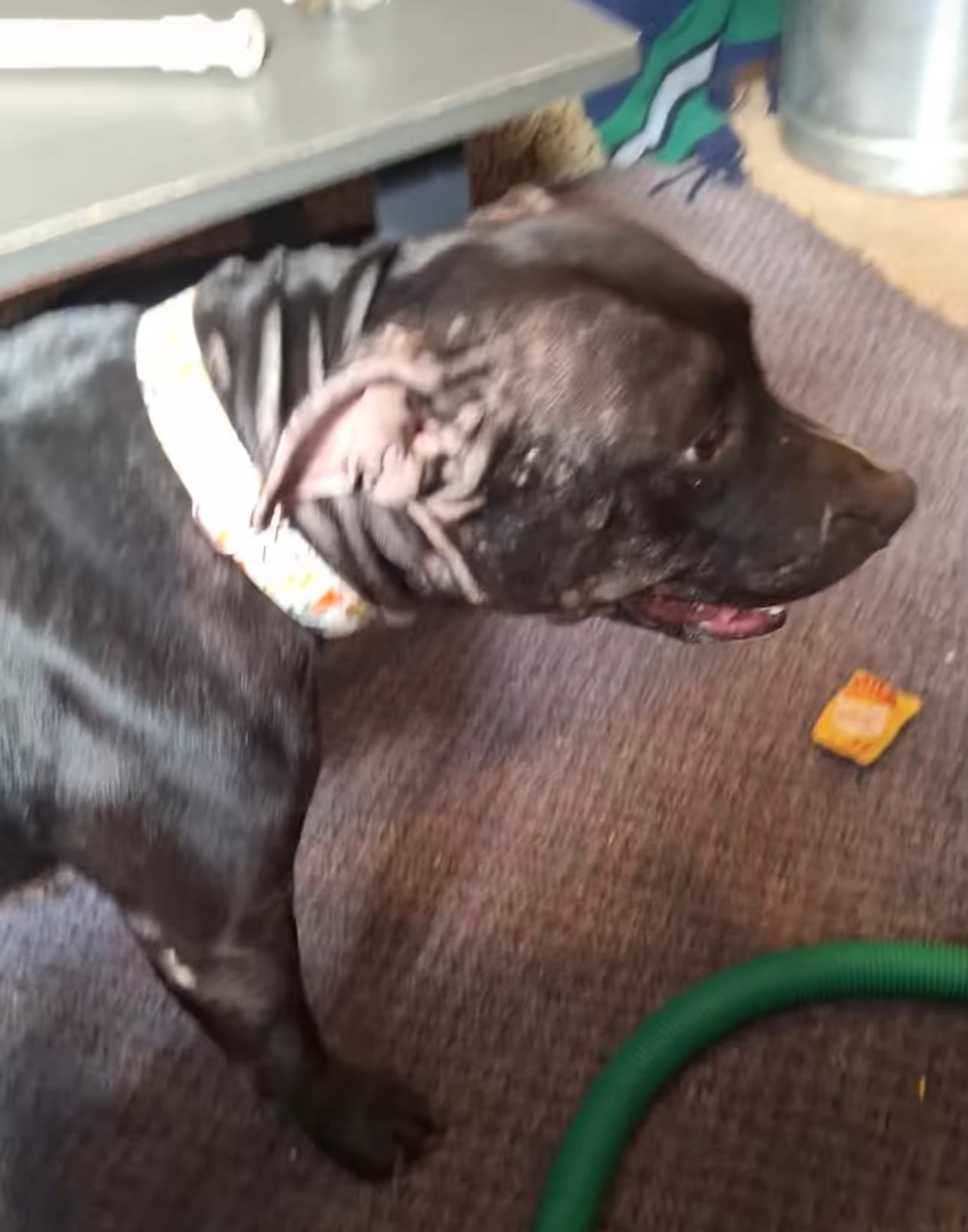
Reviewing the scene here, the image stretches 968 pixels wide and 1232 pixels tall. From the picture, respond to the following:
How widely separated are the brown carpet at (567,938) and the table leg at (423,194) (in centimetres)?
51

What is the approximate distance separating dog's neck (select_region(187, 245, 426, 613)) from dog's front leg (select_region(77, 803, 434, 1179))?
24 cm

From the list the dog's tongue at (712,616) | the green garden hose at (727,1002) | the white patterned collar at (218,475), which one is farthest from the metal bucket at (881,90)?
the white patterned collar at (218,475)

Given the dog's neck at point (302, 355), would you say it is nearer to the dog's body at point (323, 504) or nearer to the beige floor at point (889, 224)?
the dog's body at point (323, 504)

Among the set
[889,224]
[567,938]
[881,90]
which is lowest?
[567,938]

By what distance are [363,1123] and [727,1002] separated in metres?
0.36

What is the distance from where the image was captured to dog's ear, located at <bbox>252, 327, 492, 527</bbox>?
1051 millimetres

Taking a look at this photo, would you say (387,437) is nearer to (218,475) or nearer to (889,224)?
(218,475)

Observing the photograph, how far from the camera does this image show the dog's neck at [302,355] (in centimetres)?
118

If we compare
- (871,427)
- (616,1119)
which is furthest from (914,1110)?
(871,427)

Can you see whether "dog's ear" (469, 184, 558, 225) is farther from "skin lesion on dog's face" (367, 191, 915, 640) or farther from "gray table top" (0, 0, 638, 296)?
"gray table top" (0, 0, 638, 296)

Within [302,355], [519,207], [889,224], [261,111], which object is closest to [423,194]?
[261,111]

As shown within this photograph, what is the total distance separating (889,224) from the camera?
2.58 meters

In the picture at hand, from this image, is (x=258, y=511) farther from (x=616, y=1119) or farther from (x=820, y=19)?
(x=820, y=19)

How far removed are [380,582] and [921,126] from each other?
5.73 ft
